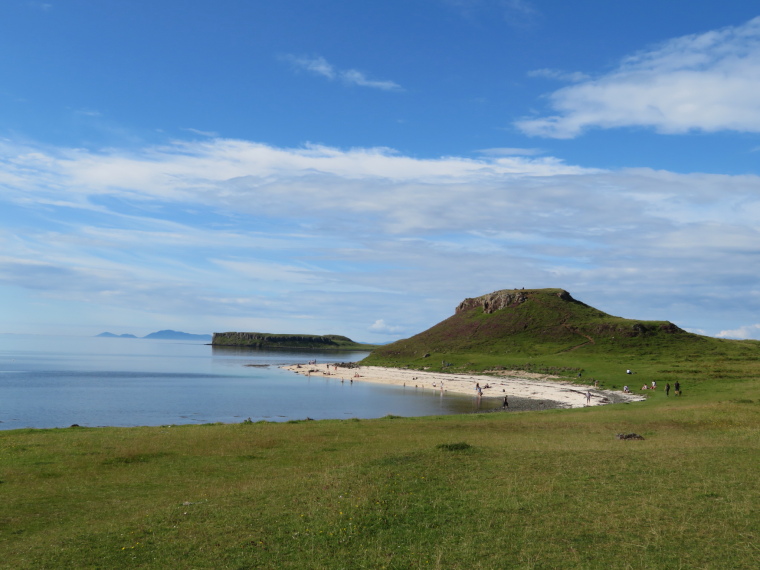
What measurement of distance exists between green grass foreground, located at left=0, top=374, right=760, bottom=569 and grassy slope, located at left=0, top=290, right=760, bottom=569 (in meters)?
0.08

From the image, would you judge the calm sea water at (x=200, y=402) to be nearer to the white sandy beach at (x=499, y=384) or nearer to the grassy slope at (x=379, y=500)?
the white sandy beach at (x=499, y=384)

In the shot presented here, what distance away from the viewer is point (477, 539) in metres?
16.3

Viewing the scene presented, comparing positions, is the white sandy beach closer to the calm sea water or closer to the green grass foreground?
the calm sea water

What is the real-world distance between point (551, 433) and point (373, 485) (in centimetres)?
2289

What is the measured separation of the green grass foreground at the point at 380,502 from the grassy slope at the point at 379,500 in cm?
8

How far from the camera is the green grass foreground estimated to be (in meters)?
15.6

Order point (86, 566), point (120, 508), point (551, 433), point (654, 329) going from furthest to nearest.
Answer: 1. point (654, 329)
2. point (551, 433)
3. point (120, 508)
4. point (86, 566)

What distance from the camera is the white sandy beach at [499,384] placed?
3386 inches

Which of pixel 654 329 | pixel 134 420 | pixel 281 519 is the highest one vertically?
pixel 654 329

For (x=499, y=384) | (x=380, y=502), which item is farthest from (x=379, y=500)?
(x=499, y=384)

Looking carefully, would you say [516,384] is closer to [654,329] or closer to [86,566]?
[654,329]

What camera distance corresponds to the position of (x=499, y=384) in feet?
389

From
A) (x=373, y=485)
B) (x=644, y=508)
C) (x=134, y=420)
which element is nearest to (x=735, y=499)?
(x=644, y=508)

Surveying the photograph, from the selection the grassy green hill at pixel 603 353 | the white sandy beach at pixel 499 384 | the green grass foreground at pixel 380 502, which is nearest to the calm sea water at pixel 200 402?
the white sandy beach at pixel 499 384
